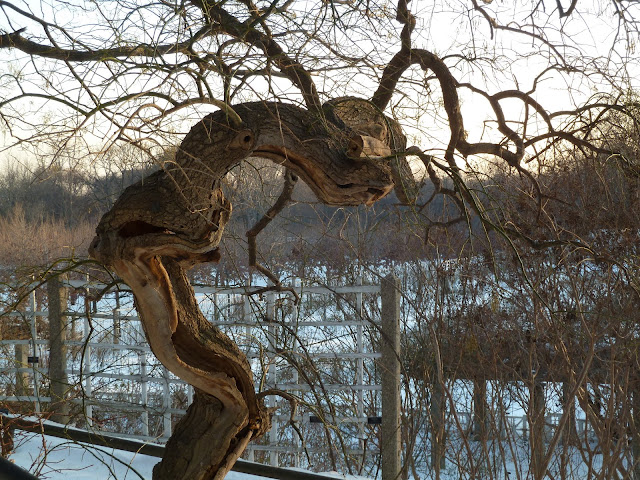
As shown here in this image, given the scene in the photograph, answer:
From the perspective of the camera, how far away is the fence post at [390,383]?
3.39 meters

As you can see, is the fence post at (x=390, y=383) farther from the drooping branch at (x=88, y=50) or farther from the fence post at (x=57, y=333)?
the fence post at (x=57, y=333)

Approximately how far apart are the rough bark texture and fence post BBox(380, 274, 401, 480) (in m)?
1.47

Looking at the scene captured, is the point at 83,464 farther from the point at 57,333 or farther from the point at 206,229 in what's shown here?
the point at 206,229

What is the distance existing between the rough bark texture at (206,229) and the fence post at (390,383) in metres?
1.47

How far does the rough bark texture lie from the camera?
163 centimetres

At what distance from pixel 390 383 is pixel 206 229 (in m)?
2.01

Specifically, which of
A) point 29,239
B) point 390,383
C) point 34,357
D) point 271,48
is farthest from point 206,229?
point 29,239

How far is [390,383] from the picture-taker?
3436mm

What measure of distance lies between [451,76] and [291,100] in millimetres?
672

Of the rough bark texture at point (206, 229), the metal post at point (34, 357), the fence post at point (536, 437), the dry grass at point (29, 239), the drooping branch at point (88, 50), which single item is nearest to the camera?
the drooping branch at point (88, 50)

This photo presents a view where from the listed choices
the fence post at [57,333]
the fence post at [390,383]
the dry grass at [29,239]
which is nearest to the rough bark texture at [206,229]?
the fence post at [390,383]

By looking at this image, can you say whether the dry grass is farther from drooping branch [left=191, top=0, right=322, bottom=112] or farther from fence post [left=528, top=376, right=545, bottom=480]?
drooping branch [left=191, top=0, right=322, bottom=112]

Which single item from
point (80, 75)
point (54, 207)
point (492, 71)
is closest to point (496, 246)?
point (492, 71)

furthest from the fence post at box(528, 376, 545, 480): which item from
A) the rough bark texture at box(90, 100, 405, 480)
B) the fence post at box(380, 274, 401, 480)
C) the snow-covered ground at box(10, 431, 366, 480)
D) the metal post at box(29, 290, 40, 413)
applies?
the metal post at box(29, 290, 40, 413)
